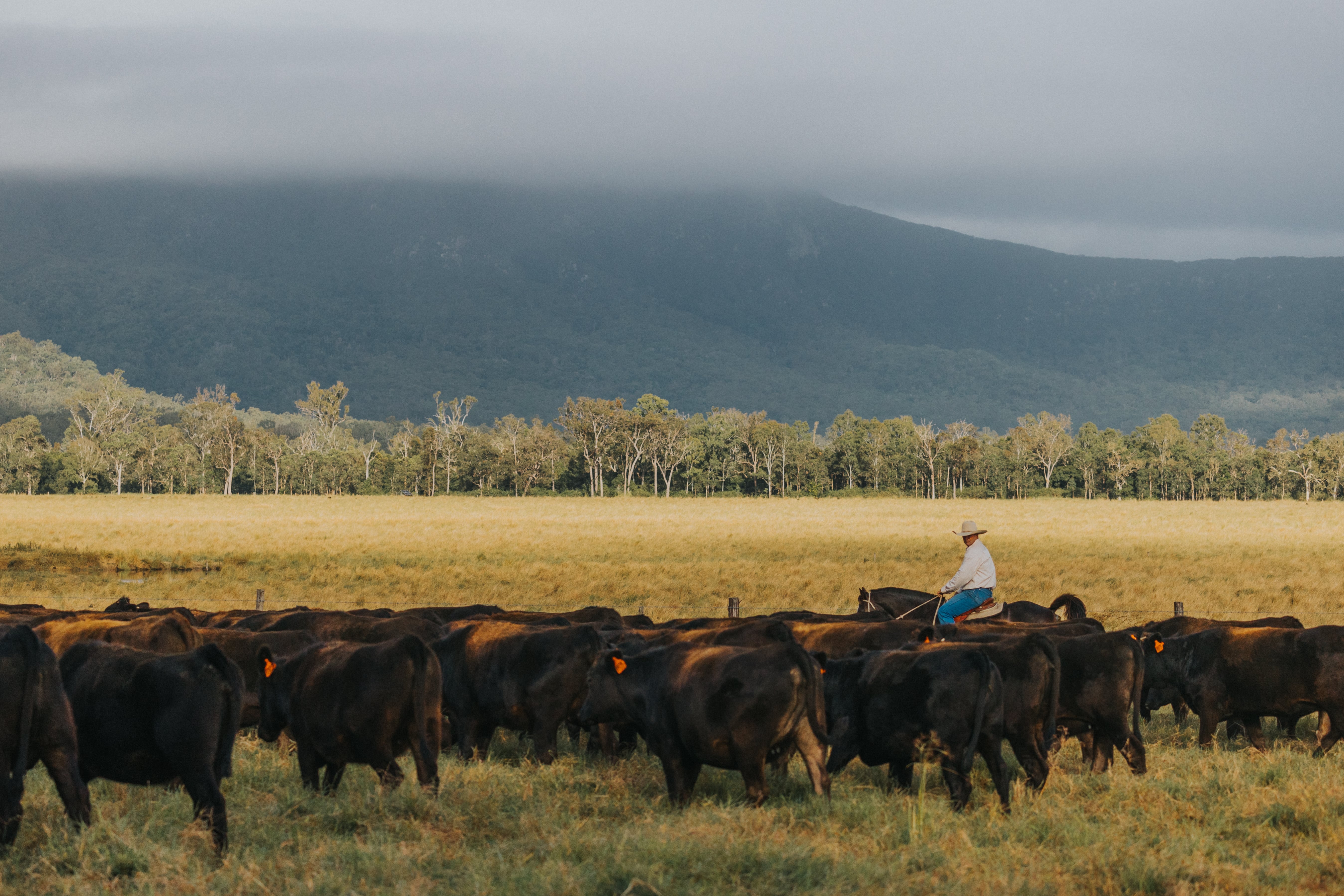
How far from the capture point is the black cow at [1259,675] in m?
12.2

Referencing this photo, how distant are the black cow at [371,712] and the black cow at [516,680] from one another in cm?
176

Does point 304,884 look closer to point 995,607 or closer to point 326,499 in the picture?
point 995,607

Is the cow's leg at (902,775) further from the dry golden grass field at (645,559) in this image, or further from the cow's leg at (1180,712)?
the dry golden grass field at (645,559)

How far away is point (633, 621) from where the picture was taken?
1714 cm

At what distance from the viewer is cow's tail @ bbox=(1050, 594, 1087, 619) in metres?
17.9

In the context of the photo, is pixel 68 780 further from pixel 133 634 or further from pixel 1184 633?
pixel 1184 633

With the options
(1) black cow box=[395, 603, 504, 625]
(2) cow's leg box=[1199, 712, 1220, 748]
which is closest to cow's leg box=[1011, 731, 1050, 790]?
(2) cow's leg box=[1199, 712, 1220, 748]

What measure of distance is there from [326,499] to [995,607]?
89.4 meters

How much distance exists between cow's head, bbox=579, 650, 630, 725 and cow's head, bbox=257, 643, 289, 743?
278 cm

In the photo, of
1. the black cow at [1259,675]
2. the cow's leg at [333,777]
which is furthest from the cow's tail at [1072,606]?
the cow's leg at [333,777]

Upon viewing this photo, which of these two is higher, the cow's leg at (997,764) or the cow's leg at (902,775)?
the cow's leg at (997,764)

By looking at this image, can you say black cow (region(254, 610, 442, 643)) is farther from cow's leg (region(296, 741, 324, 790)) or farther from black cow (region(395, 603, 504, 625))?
cow's leg (region(296, 741, 324, 790))

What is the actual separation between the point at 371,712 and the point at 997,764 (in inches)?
213

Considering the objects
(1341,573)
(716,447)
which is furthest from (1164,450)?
(1341,573)
